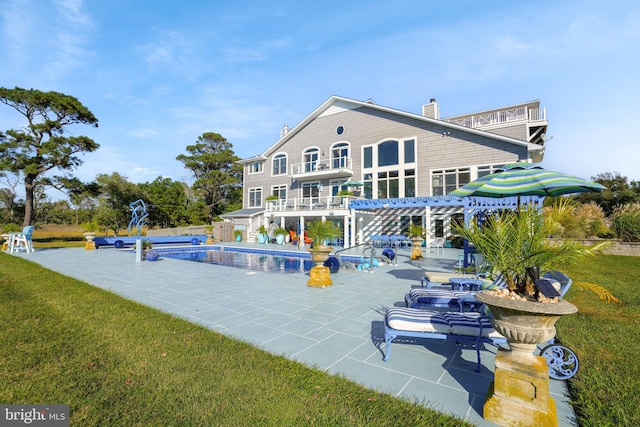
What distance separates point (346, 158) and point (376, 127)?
311cm

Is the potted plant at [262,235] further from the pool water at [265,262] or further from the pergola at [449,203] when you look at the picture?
the pergola at [449,203]

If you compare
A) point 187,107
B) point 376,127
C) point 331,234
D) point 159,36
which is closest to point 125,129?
point 187,107

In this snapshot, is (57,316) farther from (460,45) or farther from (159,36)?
(460,45)

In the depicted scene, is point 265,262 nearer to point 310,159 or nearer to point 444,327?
point 444,327

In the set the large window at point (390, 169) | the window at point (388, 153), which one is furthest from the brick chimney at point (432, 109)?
the window at point (388, 153)

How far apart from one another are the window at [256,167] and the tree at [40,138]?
13.1 meters

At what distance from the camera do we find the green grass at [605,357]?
2504 millimetres

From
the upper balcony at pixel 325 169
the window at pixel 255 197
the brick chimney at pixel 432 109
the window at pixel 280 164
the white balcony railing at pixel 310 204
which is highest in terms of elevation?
the brick chimney at pixel 432 109

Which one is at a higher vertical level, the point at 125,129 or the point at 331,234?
the point at 125,129

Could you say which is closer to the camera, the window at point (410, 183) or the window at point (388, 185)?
Result: the window at point (410, 183)

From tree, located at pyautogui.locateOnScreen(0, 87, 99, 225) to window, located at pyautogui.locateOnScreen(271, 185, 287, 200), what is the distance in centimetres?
1572

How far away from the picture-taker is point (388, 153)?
20.8 metres

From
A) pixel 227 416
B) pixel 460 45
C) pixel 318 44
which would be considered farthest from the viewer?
→ pixel 318 44

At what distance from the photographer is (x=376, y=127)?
21.3m
